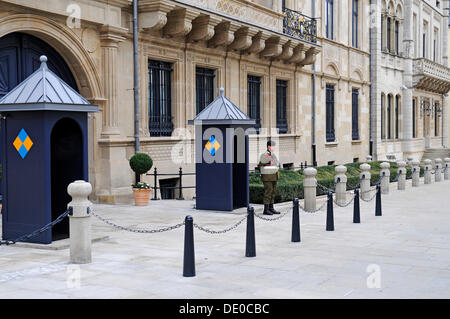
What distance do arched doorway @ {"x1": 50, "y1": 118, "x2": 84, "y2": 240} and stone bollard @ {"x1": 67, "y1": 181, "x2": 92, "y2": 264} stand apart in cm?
181

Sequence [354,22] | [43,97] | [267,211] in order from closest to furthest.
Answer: [43,97] < [267,211] < [354,22]

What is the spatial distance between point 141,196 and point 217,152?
103 inches

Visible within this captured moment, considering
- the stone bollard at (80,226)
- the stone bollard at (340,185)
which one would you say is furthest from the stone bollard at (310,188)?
the stone bollard at (80,226)

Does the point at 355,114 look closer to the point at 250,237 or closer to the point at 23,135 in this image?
the point at 250,237

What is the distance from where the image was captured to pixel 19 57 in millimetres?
14039

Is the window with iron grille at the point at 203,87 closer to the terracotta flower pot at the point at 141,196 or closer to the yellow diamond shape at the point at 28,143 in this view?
the terracotta flower pot at the point at 141,196

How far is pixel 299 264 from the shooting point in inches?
345

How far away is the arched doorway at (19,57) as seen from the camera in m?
13.6

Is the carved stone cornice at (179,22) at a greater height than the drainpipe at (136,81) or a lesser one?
greater

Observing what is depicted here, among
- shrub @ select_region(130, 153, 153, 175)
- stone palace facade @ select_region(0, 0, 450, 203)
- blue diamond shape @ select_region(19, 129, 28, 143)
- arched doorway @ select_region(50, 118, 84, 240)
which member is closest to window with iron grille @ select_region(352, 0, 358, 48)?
stone palace facade @ select_region(0, 0, 450, 203)

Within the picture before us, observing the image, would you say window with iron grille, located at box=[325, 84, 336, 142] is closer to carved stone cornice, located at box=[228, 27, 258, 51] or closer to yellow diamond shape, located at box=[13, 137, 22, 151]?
carved stone cornice, located at box=[228, 27, 258, 51]

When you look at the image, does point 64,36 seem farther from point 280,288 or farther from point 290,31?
point 290,31

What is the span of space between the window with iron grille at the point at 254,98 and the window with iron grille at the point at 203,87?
263 centimetres

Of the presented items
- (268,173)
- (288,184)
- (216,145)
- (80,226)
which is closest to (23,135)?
(80,226)
